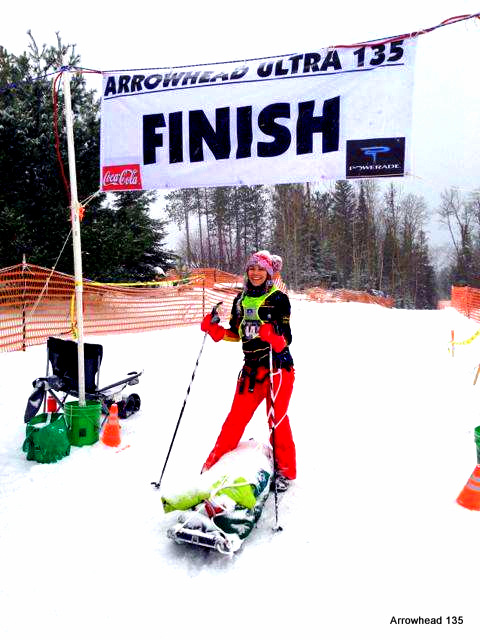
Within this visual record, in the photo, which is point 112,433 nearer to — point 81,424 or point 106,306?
point 81,424

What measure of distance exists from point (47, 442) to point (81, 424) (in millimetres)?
549

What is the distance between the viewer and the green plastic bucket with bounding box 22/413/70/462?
4617 mm

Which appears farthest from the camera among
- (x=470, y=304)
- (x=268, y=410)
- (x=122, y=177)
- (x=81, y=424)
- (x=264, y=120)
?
(x=470, y=304)

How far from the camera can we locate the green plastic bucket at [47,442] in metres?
4.62

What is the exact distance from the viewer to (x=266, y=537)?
3.44 meters

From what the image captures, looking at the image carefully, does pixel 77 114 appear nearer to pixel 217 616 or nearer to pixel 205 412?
pixel 205 412

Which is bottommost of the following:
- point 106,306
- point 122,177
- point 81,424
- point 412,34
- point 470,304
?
point 470,304

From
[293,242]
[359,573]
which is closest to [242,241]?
[293,242]

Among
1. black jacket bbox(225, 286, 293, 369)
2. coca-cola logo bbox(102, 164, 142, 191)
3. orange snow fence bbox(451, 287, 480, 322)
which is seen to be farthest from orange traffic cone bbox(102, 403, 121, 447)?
orange snow fence bbox(451, 287, 480, 322)

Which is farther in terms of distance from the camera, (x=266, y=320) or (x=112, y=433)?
(x=112, y=433)

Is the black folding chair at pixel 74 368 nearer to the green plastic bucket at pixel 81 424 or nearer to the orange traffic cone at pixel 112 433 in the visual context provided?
the green plastic bucket at pixel 81 424

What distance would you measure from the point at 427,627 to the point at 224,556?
4.19 feet

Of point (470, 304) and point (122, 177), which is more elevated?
point (122, 177)

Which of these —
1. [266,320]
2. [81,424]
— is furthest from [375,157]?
[81,424]
